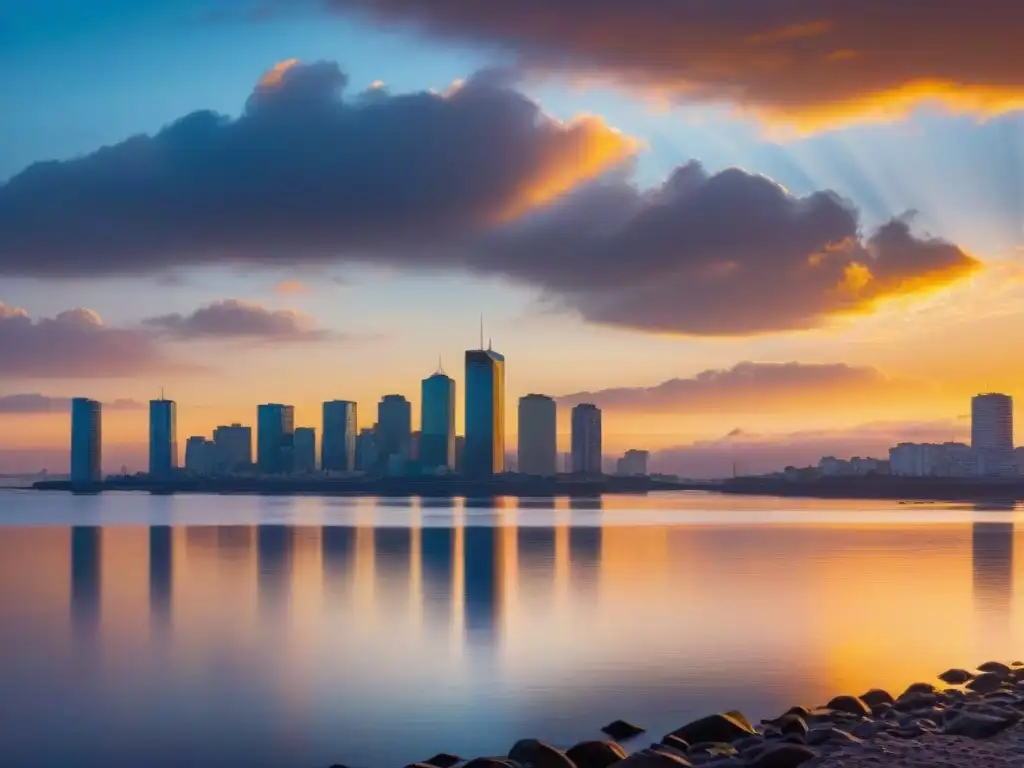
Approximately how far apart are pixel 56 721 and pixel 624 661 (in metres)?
14.7

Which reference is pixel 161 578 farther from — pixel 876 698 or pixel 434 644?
pixel 876 698

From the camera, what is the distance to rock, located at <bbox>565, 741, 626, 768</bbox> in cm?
1964

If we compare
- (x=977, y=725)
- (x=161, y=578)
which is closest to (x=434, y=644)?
(x=977, y=725)

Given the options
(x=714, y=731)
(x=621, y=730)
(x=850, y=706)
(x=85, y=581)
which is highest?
(x=714, y=731)

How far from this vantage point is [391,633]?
38.8 m

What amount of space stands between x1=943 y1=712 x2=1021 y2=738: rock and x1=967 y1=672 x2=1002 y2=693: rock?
8376 millimetres

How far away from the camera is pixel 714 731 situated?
21.4 m

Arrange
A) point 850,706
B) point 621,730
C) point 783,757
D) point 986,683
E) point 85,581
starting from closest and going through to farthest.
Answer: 1. point 783,757
2. point 621,730
3. point 850,706
4. point 986,683
5. point 85,581

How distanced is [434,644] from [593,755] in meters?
17.2

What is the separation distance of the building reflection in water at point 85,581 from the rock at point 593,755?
24.6 metres

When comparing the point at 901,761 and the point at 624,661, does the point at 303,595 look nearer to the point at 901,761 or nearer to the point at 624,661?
the point at 624,661

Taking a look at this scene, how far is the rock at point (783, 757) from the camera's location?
1716cm

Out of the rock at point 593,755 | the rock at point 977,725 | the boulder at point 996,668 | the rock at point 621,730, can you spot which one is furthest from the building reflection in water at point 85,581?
the rock at point 977,725

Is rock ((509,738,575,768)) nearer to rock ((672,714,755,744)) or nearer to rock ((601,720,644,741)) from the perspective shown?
rock ((672,714,755,744))
